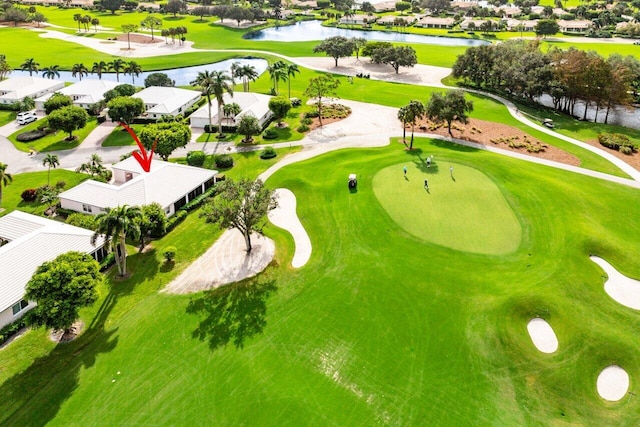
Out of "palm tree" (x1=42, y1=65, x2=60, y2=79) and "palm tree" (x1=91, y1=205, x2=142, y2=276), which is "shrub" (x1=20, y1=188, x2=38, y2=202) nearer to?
"palm tree" (x1=91, y1=205, x2=142, y2=276)

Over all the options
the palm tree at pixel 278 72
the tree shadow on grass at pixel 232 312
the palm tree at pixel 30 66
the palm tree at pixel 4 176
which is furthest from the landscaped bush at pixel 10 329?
the palm tree at pixel 30 66

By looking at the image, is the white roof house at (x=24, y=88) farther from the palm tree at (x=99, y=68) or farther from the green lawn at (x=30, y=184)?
the green lawn at (x=30, y=184)

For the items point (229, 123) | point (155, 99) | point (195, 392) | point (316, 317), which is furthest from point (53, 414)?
point (155, 99)

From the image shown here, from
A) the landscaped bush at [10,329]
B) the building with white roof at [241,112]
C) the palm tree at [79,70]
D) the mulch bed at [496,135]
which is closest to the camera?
the landscaped bush at [10,329]

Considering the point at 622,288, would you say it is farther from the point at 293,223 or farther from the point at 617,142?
the point at 617,142

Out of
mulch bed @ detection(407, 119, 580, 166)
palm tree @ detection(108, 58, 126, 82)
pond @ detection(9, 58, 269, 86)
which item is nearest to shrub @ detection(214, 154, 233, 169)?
mulch bed @ detection(407, 119, 580, 166)
